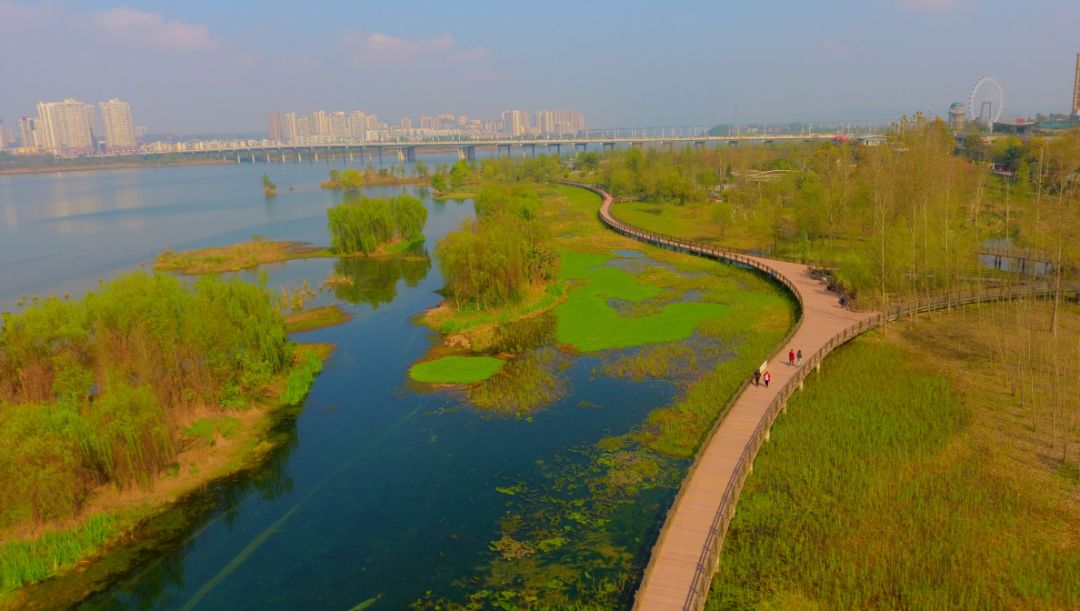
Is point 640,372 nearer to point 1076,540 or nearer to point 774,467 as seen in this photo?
point 774,467

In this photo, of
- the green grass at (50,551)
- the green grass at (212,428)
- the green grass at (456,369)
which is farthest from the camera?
the green grass at (456,369)

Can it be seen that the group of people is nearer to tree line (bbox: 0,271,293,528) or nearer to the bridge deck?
the bridge deck

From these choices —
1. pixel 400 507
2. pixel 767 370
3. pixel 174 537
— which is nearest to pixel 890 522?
pixel 767 370

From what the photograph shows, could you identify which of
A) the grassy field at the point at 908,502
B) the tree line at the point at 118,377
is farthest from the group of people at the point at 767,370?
the tree line at the point at 118,377

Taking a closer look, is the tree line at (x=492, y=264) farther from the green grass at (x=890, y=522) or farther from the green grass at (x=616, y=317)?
the green grass at (x=890, y=522)

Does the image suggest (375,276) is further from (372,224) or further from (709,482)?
(709,482)

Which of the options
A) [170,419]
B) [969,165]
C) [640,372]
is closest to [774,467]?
[640,372]

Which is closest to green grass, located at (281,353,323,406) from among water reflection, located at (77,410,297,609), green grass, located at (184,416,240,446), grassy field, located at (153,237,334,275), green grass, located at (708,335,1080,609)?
green grass, located at (184,416,240,446)

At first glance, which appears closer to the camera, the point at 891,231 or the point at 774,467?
the point at 774,467
